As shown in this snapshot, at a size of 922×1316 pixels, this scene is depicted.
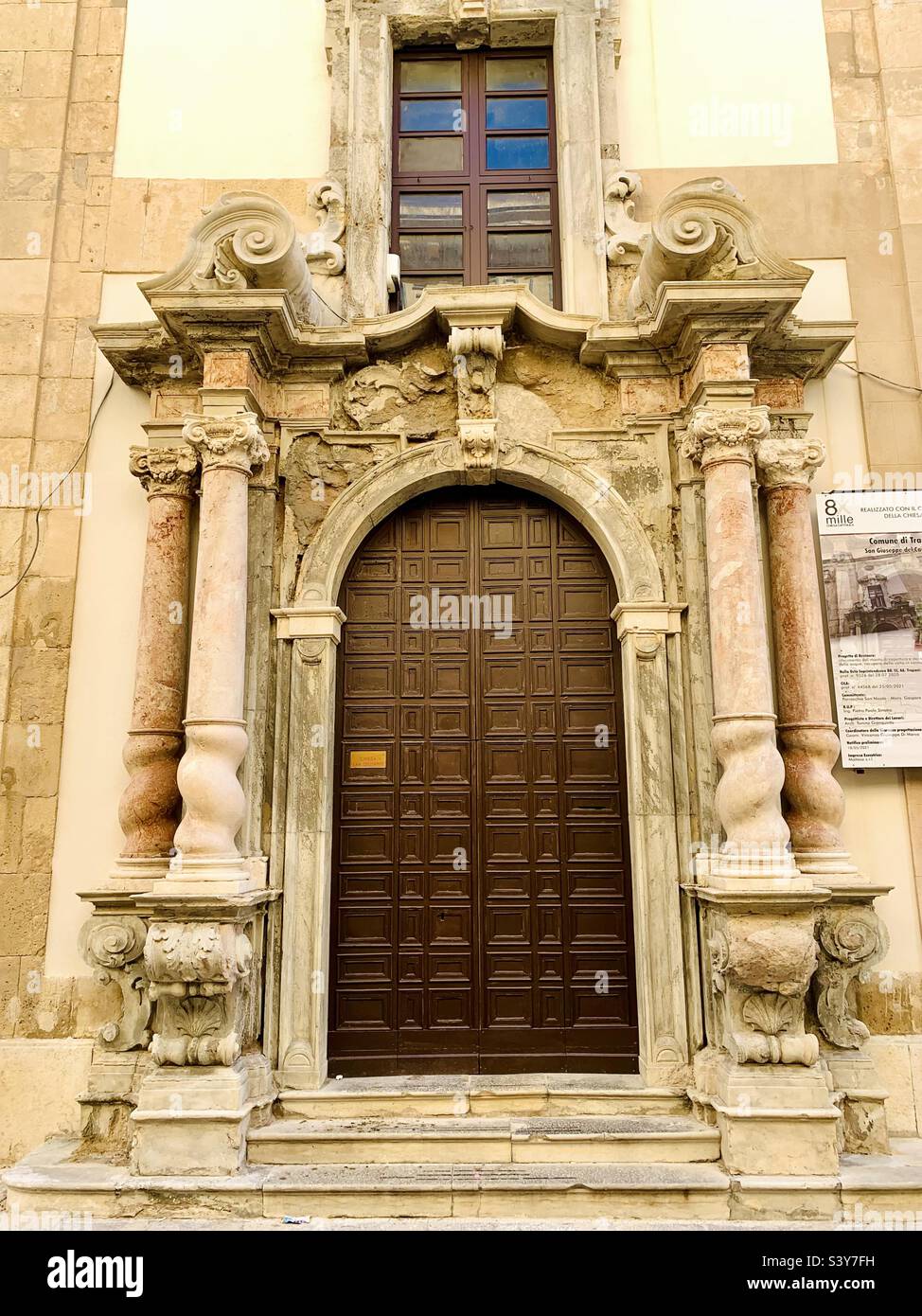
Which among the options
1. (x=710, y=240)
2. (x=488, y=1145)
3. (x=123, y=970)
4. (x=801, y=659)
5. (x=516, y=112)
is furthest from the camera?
(x=516, y=112)

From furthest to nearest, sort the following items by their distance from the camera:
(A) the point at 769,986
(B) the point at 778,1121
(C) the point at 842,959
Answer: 1. (C) the point at 842,959
2. (A) the point at 769,986
3. (B) the point at 778,1121

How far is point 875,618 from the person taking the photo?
18.8 ft

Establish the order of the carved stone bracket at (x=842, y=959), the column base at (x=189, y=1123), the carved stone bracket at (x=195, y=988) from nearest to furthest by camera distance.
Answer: the column base at (x=189, y=1123)
the carved stone bracket at (x=195, y=988)
the carved stone bracket at (x=842, y=959)

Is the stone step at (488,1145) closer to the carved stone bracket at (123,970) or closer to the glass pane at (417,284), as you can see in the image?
the carved stone bracket at (123,970)

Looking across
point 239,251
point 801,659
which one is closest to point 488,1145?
point 801,659

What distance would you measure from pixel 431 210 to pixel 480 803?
13.4ft

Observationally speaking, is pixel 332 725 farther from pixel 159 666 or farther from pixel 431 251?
pixel 431 251

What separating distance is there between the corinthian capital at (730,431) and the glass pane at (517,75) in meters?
3.09

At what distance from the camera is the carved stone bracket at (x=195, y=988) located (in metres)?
4.59

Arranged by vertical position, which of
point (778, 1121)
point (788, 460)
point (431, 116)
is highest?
point (431, 116)

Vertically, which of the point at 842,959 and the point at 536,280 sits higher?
the point at 536,280

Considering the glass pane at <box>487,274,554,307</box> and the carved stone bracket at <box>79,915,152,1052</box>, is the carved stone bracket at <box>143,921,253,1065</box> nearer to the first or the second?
the carved stone bracket at <box>79,915,152,1052</box>

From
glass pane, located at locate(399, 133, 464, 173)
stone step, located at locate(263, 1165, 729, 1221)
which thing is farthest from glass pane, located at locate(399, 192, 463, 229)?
stone step, located at locate(263, 1165, 729, 1221)

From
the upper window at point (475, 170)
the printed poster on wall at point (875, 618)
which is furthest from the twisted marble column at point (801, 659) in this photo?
the upper window at point (475, 170)
